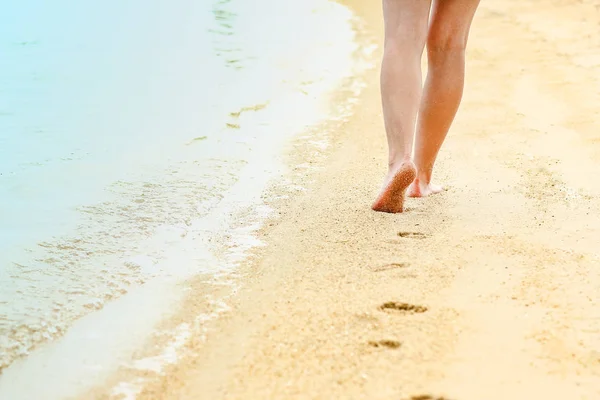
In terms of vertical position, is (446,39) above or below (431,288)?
above

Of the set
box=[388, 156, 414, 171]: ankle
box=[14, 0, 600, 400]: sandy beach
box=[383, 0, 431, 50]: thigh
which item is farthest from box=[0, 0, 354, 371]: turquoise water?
box=[383, 0, 431, 50]: thigh

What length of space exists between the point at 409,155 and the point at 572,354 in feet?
3.10

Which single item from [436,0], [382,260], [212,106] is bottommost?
[212,106]

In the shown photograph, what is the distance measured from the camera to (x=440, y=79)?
2.48 m

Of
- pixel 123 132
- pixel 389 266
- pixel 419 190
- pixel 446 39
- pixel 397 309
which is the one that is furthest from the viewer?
pixel 123 132

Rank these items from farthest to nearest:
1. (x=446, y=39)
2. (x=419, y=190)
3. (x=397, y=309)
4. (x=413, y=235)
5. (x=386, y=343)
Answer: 1. (x=419, y=190)
2. (x=446, y=39)
3. (x=413, y=235)
4. (x=397, y=309)
5. (x=386, y=343)

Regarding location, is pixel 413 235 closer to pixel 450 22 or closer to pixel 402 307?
pixel 402 307

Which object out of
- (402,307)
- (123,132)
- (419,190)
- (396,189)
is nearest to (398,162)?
(396,189)

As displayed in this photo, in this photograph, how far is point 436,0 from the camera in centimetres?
240

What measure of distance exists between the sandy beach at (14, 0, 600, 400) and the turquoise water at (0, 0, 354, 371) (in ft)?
1.06

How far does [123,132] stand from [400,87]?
196cm

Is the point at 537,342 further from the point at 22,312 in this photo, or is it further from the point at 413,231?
the point at 22,312

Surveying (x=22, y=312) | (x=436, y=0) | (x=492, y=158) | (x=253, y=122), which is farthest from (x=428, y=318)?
(x=253, y=122)

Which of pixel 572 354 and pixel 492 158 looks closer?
pixel 572 354
